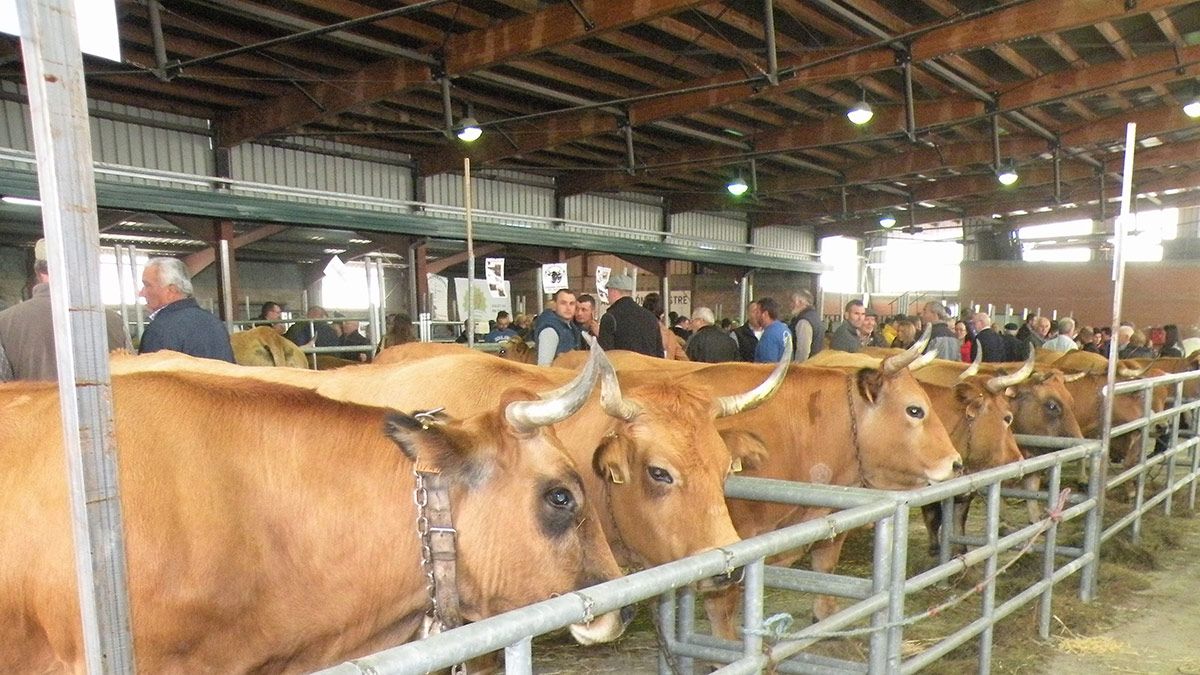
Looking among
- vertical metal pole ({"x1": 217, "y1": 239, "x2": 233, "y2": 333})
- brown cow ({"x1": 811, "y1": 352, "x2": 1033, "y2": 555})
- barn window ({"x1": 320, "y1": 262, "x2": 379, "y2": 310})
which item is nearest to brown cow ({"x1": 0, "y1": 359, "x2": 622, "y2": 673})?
brown cow ({"x1": 811, "y1": 352, "x2": 1033, "y2": 555})

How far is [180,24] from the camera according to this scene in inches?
343

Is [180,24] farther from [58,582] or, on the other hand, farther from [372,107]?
[58,582]

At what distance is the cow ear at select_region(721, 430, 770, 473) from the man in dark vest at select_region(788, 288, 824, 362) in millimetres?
3603

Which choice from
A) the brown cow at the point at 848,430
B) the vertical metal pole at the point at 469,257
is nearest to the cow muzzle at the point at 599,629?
the brown cow at the point at 848,430

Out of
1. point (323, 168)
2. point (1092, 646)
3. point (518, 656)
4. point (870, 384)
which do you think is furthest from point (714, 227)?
point (518, 656)

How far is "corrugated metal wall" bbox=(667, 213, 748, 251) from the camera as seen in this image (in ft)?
69.7

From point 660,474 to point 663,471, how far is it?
0.7 inches

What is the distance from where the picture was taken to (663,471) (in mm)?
2994

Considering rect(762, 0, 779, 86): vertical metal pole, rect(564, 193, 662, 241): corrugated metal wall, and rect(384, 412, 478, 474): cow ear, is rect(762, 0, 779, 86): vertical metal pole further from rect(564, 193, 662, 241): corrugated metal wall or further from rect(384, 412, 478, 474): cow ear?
rect(564, 193, 662, 241): corrugated metal wall

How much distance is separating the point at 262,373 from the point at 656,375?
217 centimetres

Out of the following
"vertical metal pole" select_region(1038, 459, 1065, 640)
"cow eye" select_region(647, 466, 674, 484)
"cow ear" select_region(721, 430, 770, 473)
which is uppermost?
"cow eye" select_region(647, 466, 674, 484)

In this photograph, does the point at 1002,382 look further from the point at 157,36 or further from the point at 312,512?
the point at 157,36

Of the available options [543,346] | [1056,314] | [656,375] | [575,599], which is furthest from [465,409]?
[1056,314]

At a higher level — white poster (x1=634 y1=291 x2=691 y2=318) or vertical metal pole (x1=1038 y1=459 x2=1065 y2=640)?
white poster (x1=634 y1=291 x2=691 y2=318)
